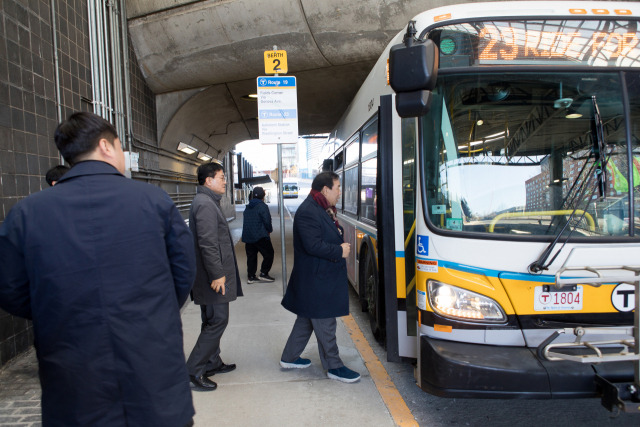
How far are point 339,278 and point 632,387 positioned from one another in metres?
2.11

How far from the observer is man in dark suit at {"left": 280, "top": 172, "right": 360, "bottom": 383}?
3.72 meters

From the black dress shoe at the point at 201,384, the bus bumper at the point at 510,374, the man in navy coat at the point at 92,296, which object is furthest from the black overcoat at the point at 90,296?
the black dress shoe at the point at 201,384

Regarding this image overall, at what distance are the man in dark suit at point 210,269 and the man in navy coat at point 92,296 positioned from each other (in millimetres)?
1839

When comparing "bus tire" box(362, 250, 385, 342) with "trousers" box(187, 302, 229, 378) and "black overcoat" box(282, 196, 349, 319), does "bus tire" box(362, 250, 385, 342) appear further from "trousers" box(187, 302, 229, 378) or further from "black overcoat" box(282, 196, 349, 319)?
"trousers" box(187, 302, 229, 378)

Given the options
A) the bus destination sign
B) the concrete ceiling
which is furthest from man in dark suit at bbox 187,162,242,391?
the concrete ceiling

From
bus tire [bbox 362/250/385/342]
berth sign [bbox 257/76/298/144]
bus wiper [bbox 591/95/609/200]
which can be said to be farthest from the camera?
berth sign [bbox 257/76/298/144]

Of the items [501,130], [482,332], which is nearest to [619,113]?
[501,130]

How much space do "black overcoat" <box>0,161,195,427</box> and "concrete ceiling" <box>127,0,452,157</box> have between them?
22.3 ft

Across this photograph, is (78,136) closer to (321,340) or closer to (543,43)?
(321,340)

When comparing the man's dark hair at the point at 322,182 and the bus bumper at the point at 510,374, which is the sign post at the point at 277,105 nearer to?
the man's dark hair at the point at 322,182

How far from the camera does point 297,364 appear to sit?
4.22 m

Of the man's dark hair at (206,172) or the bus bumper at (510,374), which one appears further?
the man's dark hair at (206,172)

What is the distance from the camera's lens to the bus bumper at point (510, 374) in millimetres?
2568

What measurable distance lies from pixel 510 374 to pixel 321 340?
5.53 feet
